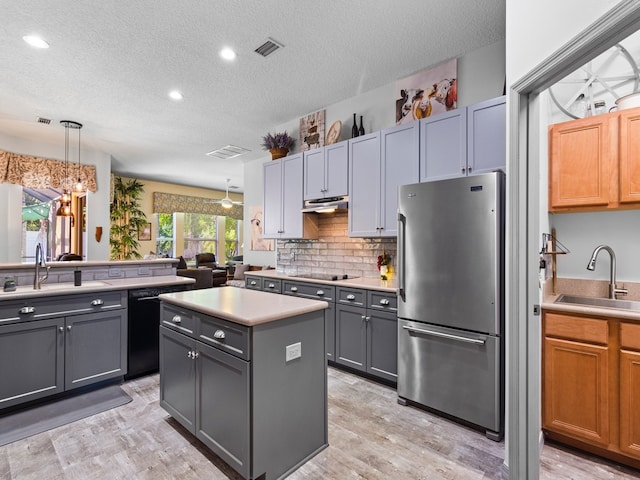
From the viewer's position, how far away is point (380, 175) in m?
3.30

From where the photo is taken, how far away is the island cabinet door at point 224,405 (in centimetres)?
166

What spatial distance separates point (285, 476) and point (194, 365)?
0.83 m

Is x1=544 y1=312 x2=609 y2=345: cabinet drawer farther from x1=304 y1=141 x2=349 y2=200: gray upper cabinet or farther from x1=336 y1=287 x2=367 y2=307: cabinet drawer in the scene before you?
x1=304 y1=141 x2=349 y2=200: gray upper cabinet

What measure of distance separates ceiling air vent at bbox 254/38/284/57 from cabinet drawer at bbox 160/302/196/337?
92.7 inches

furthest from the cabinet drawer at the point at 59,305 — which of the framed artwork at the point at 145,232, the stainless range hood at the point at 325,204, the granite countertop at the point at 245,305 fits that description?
the framed artwork at the point at 145,232

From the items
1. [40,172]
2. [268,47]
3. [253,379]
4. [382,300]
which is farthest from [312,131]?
[40,172]

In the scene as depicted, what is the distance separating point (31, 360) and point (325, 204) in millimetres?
2964

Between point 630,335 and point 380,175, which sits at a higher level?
point 380,175

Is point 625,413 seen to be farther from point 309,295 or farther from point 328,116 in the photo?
point 328,116

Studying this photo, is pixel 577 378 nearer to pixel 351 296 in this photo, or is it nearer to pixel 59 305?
pixel 351 296

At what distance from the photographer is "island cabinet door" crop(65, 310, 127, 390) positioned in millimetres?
2697

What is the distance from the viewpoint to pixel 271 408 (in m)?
1.72

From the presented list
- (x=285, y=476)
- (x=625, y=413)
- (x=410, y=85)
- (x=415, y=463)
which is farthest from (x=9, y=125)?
(x=625, y=413)

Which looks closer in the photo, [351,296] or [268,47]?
[268,47]
